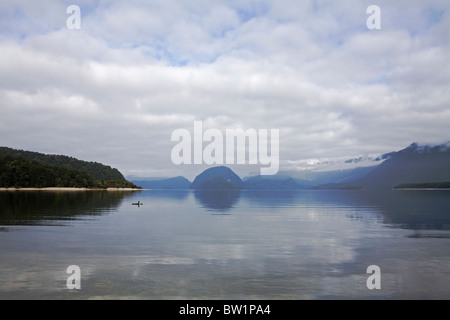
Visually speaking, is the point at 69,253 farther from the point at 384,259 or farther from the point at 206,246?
the point at 384,259
